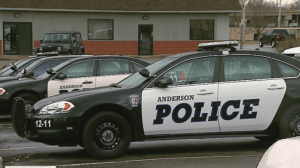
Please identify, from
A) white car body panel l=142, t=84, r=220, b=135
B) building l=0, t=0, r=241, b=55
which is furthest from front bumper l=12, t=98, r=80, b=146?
building l=0, t=0, r=241, b=55

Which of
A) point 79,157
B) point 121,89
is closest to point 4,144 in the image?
point 79,157

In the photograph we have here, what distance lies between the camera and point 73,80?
11.9 m

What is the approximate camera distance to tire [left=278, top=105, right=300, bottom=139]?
7.72m

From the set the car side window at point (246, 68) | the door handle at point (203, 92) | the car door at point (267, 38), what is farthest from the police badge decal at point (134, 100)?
the car door at point (267, 38)

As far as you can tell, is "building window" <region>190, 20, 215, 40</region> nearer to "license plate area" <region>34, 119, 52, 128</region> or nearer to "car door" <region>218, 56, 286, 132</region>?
"car door" <region>218, 56, 286, 132</region>

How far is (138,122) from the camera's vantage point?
290 inches

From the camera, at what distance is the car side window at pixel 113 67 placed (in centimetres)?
1223

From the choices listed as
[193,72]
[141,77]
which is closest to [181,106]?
[193,72]

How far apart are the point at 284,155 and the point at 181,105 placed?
3.80m

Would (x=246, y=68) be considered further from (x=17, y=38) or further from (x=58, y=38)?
(x=17, y=38)

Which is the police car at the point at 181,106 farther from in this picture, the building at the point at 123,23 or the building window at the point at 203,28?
the building window at the point at 203,28

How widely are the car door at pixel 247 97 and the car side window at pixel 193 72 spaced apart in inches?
9.3

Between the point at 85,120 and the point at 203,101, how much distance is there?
177cm

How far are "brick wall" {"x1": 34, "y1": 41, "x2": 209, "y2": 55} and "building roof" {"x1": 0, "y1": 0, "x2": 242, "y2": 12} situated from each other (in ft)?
7.86
